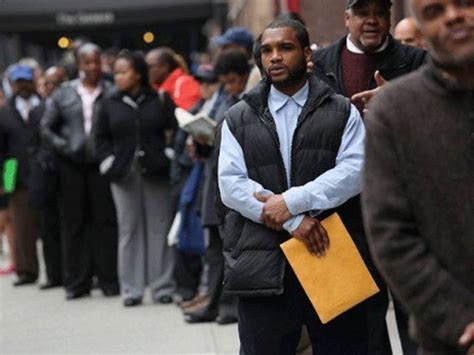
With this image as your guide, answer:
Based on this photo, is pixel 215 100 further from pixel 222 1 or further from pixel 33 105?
pixel 222 1

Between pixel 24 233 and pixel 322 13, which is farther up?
pixel 322 13

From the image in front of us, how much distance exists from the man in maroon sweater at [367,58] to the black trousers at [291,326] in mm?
659

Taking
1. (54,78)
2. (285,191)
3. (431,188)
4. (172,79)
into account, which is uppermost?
(431,188)

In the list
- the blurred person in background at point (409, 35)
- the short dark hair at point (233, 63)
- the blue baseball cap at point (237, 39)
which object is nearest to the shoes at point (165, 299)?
the blue baseball cap at point (237, 39)

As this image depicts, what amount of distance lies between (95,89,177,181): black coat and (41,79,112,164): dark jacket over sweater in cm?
43

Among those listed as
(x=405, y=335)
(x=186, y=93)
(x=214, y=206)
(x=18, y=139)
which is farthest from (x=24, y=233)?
(x=405, y=335)

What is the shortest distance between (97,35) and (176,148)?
26.7m

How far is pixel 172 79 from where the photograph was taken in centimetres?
1057

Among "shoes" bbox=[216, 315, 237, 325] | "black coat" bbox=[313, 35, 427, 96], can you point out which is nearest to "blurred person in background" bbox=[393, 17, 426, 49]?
"black coat" bbox=[313, 35, 427, 96]

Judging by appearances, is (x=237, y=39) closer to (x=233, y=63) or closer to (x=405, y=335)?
(x=233, y=63)

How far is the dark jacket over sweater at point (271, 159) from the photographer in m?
4.83

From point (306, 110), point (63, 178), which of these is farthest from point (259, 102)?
point (63, 178)

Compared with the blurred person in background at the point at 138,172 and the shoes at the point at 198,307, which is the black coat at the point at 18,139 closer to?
the blurred person in background at the point at 138,172

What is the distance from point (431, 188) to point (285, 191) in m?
1.95
